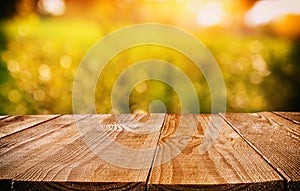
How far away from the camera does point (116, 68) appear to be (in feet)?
10.5

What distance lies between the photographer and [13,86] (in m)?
3.35

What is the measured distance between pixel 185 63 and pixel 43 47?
3.82 ft

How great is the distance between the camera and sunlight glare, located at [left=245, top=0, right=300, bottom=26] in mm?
3266

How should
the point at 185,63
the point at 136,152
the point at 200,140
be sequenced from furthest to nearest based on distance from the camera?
the point at 185,63 < the point at 200,140 < the point at 136,152

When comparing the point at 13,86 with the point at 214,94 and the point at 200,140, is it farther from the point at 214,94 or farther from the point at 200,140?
the point at 200,140

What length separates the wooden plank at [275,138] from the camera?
80cm

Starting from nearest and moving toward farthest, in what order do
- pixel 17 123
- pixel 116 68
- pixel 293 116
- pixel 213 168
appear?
pixel 213 168 → pixel 17 123 → pixel 293 116 → pixel 116 68

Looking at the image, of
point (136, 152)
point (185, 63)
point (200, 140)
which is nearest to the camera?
point (136, 152)

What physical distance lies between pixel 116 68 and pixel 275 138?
2221 millimetres

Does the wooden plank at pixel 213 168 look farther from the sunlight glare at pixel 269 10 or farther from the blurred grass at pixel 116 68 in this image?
the sunlight glare at pixel 269 10

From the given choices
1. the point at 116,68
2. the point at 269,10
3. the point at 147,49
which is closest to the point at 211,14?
the point at 269,10

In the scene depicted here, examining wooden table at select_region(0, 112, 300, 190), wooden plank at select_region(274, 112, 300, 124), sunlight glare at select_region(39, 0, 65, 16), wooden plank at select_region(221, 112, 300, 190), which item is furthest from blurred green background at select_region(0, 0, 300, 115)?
wooden table at select_region(0, 112, 300, 190)

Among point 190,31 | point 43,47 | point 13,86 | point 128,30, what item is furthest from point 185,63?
point 13,86

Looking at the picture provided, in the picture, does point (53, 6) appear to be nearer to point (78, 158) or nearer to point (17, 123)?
point (17, 123)
